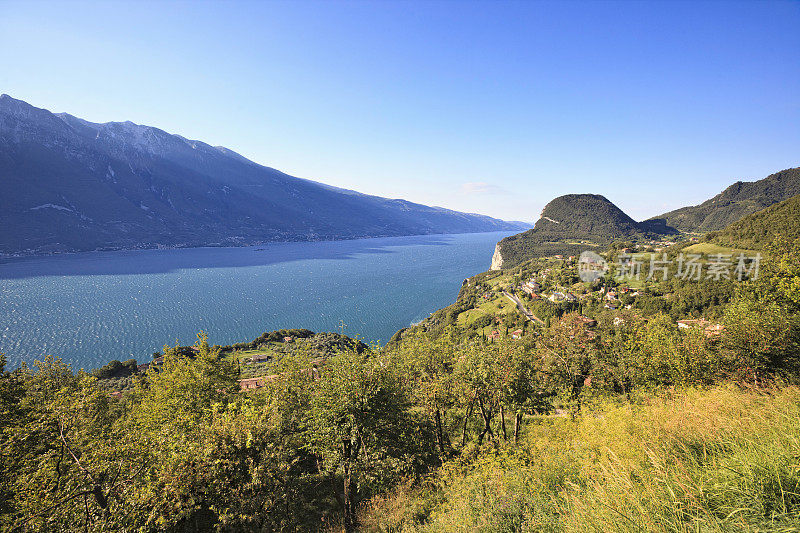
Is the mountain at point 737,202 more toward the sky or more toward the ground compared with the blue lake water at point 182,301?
more toward the sky

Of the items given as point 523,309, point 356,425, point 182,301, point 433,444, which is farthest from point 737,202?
point 182,301

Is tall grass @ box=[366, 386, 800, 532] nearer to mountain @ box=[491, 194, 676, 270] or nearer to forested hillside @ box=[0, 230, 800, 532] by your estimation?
forested hillside @ box=[0, 230, 800, 532]

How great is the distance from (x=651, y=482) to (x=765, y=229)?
10575 cm

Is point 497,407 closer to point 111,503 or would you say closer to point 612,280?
point 111,503

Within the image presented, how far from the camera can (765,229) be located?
68.2 metres

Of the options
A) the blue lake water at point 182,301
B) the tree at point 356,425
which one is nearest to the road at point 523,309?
the blue lake water at point 182,301

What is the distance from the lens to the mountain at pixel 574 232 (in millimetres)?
150875

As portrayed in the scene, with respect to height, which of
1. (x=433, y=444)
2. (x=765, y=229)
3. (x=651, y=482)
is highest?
(x=765, y=229)

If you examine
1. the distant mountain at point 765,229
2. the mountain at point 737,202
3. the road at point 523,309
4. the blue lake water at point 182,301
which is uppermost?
the mountain at point 737,202

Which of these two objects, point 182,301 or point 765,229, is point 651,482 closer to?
point 765,229

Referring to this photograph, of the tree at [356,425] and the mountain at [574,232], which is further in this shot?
the mountain at [574,232]

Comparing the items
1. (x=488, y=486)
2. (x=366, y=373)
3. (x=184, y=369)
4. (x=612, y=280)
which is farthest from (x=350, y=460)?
(x=612, y=280)

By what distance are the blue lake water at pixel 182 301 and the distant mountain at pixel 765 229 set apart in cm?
8150

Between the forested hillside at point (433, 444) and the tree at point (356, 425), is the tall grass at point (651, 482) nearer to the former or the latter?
the forested hillside at point (433, 444)
